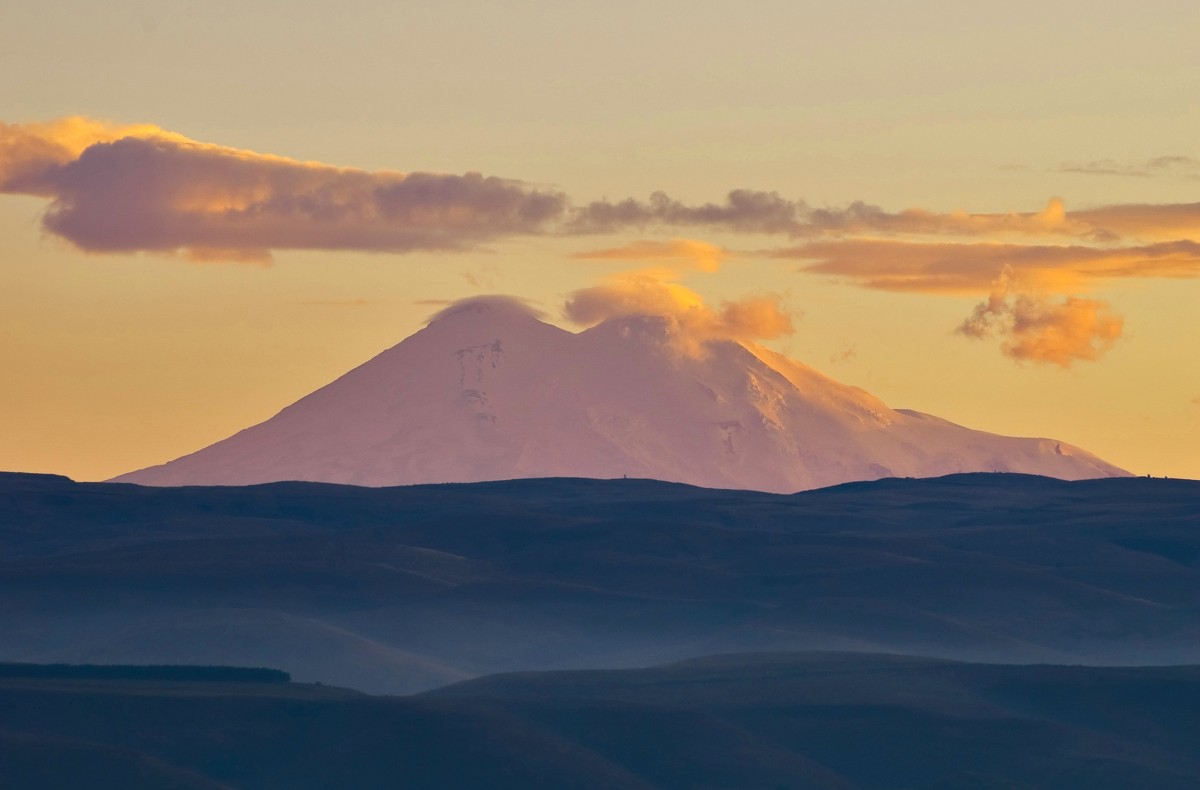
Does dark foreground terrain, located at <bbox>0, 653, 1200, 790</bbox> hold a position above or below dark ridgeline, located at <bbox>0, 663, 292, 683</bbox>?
above

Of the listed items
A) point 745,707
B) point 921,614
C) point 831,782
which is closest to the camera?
Answer: point 831,782

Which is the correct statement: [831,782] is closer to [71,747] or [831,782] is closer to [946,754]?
[946,754]

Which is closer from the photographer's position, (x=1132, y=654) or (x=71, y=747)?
(x=71, y=747)

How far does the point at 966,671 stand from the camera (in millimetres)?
129375

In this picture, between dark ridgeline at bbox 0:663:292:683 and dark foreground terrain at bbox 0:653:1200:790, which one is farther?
dark ridgeline at bbox 0:663:292:683

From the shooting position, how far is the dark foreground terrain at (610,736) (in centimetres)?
9625

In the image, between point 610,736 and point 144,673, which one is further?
point 144,673

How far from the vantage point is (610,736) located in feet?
344

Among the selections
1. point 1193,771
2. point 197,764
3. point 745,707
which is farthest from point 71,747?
point 1193,771

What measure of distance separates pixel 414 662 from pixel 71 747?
65.7 m

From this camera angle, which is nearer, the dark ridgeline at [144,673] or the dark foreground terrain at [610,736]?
the dark foreground terrain at [610,736]

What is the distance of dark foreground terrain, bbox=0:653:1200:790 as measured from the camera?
316 feet

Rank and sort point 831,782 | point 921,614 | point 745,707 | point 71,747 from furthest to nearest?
point 921,614
point 745,707
point 831,782
point 71,747

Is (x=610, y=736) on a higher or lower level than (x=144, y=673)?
higher
